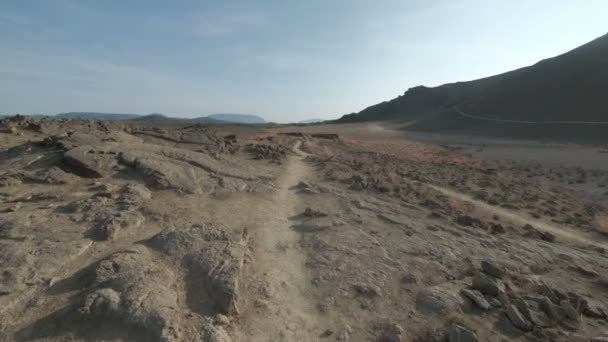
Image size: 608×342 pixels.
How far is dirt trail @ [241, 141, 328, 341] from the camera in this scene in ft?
20.7

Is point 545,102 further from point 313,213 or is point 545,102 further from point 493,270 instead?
point 493,270

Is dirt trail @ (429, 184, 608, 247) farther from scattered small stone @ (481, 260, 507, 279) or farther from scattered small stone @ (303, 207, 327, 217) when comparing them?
scattered small stone @ (303, 207, 327, 217)

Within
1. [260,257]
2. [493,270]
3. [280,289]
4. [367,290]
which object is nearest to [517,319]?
[493,270]

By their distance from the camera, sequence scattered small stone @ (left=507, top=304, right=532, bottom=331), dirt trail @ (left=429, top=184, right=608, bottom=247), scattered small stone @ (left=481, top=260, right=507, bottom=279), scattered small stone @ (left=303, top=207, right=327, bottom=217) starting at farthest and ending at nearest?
dirt trail @ (left=429, top=184, right=608, bottom=247) < scattered small stone @ (left=303, top=207, right=327, bottom=217) < scattered small stone @ (left=481, top=260, right=507, bottom=279) < scattered small stone @ (left=507, top=304, right=532, bottom=331)

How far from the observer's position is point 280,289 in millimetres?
7547

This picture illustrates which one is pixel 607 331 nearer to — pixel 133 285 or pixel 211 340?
pixel 211 340

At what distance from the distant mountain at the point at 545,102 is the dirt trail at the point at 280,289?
6623cm

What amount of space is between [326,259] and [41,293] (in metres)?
5.86

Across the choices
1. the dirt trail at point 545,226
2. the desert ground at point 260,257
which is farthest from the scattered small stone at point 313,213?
the dirt trail at point 545,226

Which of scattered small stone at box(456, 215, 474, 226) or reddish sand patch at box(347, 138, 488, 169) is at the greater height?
scattered small stone at box(456, 215, 474, 226)

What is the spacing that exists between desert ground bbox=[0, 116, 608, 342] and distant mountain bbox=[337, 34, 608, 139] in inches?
2403

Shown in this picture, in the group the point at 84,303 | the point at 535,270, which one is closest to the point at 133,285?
the point at 84,303

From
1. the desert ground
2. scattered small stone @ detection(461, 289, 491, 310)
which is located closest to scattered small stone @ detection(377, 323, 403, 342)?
the desert ground

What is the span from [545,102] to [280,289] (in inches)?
3400
